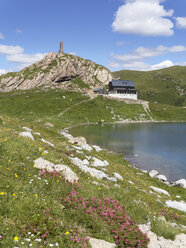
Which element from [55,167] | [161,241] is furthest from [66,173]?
[161,241]

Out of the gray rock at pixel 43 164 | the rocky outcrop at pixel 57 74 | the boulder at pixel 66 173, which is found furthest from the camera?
the rocky outcrop at pixel 57 74

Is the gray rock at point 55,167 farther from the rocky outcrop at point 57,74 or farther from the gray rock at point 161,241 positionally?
the rocky outcrop at point 57,74

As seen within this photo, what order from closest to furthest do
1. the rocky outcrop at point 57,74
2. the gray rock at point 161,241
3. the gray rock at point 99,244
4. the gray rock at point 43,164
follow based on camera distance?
the gray rock at point 99,244 < the gray rock at point 161,241 < the gray rock at point 43,164 < the rocky outcrop at point 57,74

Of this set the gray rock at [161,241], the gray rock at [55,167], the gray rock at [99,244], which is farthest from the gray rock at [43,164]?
the gray rock at [161,241]

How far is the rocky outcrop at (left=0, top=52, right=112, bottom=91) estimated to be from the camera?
152375 millimetres

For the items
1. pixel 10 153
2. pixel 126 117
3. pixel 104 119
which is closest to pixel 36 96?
pixel 104 119

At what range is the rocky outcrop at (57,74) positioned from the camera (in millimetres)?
152375

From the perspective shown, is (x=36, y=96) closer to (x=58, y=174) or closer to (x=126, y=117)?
(x=126, y=117)

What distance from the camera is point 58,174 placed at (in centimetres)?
1089

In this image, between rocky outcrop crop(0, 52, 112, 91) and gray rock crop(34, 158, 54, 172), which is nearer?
gray rock crop(34, 158, 54, 172)

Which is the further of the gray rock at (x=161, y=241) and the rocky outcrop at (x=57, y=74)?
the rocky outcrop at (x=57, y=74)

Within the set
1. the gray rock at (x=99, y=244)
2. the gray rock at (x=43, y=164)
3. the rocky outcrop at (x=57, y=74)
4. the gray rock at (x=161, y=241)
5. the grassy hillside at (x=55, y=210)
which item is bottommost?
the gray rock at (x=161, y=241)

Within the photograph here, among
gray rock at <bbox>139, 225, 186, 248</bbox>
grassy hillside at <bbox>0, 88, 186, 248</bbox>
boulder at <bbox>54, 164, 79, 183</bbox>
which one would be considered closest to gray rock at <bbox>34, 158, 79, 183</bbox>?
boulder at <bbox>54, 164, 79, 183</bbox>

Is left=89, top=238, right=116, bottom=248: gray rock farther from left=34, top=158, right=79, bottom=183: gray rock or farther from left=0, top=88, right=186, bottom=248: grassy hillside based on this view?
left=34, top=158, right=79, bottom=183: gray rock
